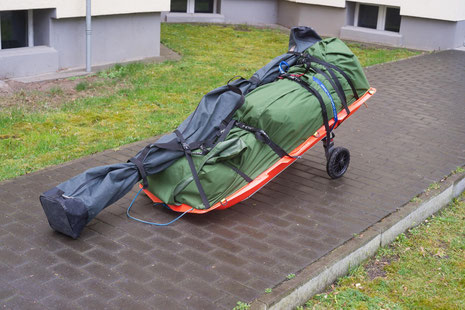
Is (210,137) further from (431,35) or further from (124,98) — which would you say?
(431,35)

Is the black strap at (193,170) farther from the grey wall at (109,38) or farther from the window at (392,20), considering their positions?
the window at (392,20)

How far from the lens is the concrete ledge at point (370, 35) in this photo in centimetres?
1504

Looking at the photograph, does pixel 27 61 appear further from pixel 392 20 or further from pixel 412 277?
pixel 392 20

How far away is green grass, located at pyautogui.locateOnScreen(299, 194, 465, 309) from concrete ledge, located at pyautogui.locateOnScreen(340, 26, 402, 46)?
9.84 m

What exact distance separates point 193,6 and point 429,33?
5895mm

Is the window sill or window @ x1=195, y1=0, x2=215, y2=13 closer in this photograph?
the window sill

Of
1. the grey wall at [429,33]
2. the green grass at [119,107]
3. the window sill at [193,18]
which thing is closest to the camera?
the green grass at [119,107]

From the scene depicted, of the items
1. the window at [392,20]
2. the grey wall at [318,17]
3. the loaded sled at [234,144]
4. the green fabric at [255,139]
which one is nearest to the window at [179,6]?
the grey wall at [318,17]

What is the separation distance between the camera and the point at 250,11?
16844mm

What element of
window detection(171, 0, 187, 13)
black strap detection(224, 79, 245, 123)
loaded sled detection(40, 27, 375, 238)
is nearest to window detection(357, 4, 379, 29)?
window detection(171, 0, 187, 13)

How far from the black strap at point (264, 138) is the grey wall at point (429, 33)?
10228mm

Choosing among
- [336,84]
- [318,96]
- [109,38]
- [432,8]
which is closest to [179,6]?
[109,38]

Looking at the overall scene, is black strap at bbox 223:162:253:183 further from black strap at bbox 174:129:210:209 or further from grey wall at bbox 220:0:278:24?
grey wall at bbox 220:0:278:24

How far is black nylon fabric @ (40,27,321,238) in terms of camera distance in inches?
195
